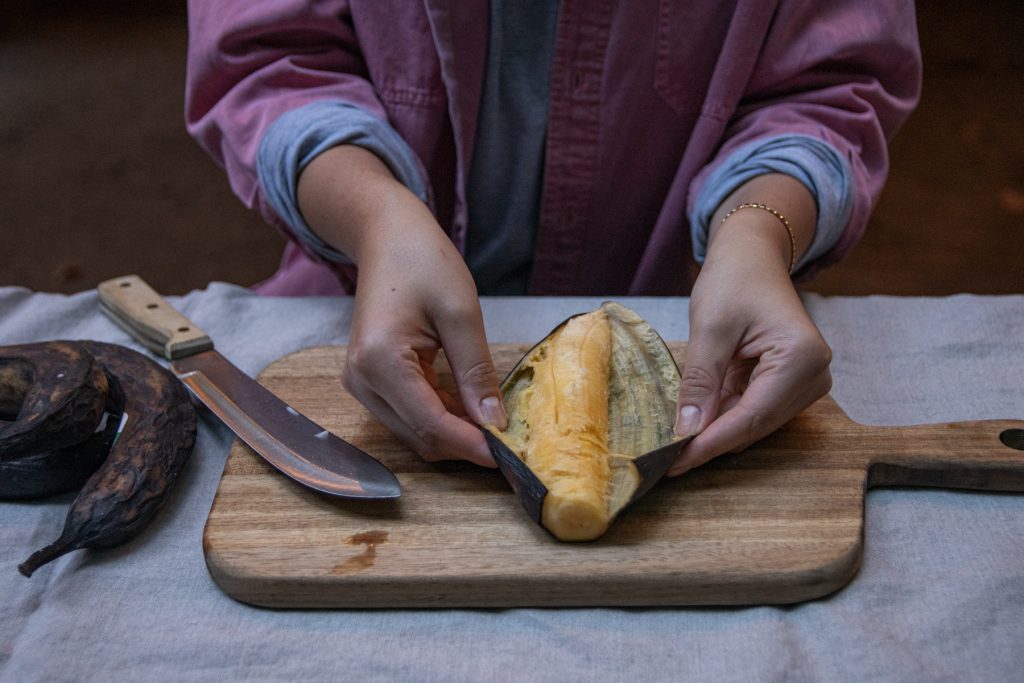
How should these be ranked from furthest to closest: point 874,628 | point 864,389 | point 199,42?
1. point 199,42
2. point 864,389
3. point 874,628

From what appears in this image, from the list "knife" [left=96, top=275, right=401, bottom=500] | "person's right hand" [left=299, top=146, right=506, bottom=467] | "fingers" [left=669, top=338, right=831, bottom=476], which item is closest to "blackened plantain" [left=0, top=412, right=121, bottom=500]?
"knife" [left=96, top=275, right=401, bottom=500]

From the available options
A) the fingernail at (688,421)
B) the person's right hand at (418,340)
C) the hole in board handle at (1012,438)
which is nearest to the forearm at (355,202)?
the person's right hand at (418,340)

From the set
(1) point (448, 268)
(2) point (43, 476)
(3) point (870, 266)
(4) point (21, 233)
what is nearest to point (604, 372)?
(1) point (448, 268)

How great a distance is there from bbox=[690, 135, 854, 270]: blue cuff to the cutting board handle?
32 cm

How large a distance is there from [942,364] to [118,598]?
0.95 meters

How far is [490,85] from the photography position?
122 cm

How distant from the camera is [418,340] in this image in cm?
92

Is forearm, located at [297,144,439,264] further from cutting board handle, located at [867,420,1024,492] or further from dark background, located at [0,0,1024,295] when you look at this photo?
dark background, located at [0,0,1024,295]

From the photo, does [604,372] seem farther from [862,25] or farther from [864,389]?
[862,25]

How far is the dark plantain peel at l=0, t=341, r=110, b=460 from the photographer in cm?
85

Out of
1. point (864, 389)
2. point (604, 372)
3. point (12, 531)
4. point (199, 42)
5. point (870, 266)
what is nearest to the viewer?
point (12, 531)

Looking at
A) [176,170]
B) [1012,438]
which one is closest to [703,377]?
[1012,438]

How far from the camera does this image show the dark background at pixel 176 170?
2986 millimetres

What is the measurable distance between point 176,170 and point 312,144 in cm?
268
